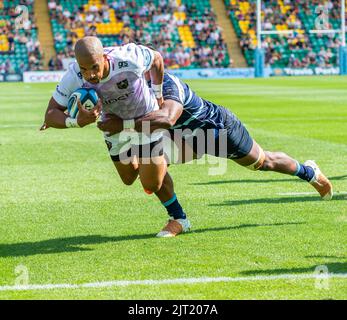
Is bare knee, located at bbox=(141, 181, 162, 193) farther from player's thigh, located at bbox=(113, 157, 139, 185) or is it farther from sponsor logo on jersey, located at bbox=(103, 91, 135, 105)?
sponsor logo on jersey, located at bbox=(103, 91, 135, 105)

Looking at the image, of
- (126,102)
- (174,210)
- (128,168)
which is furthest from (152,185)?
(126,102)

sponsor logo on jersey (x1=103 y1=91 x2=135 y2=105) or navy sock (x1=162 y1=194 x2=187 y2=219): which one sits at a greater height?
sponsor logo on jersey (x1=103 y1=91 x2=135 y2=105)

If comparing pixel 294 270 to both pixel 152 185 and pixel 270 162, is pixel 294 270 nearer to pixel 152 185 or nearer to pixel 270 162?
pixel 152 185

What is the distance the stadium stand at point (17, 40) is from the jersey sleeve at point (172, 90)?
41.5 metres

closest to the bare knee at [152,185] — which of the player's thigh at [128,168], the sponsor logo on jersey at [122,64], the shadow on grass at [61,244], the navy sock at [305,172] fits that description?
the player's thigh at [128,168]

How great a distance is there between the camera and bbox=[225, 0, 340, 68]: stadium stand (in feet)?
175

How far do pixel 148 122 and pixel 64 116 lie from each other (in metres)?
0.73

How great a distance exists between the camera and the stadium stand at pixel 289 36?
53219 millimetres

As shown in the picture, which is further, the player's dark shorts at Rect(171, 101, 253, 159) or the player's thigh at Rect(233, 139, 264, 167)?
the player's thigh at Rect(233, 139, 264, 167)

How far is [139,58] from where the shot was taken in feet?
25.0

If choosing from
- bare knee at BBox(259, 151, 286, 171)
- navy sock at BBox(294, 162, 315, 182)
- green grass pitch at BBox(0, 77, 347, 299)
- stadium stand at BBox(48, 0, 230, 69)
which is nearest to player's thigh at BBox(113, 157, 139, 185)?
green grass pitch at BBox(0, 77, 347, 299)

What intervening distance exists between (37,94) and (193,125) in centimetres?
2749

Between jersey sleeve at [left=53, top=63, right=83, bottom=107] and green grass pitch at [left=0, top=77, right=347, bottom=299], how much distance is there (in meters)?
1.29
